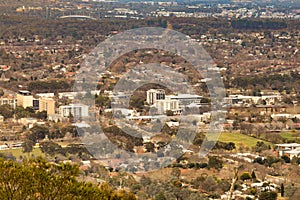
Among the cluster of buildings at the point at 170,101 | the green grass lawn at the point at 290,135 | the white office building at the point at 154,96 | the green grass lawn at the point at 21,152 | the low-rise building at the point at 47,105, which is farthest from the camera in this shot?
the low-rise building at the point at 47,105

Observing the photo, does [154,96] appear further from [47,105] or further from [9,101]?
[9,101]

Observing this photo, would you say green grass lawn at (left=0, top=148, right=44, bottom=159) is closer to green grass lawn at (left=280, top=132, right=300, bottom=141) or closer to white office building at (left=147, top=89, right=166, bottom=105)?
white office building at (left=147, top=89, right=166, bottom=105)

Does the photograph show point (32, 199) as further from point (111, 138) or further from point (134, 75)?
point (134, 75)

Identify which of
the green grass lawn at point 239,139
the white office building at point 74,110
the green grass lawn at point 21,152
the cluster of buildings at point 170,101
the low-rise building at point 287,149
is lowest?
the green grass lawn at point 21,152

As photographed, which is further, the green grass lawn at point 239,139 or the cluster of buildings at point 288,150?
the green grass lawn at point 239,139

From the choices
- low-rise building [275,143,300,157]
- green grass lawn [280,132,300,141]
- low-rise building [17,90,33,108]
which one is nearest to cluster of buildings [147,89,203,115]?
green grass lawn [280,132,300,141]

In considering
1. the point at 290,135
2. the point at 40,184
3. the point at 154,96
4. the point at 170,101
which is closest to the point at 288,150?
the point at 290,135

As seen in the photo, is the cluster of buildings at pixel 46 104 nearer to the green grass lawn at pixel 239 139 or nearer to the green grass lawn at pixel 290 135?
the green grass lawn at pixel 239 139

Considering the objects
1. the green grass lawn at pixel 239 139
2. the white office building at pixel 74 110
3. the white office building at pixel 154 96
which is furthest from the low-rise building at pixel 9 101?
the green grass lawn at pixel 239 139
